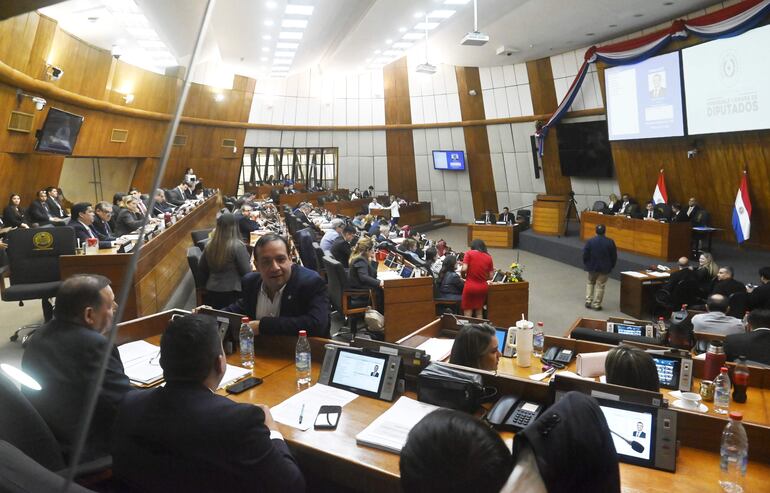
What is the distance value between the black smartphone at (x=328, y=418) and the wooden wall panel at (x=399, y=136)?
1690cm

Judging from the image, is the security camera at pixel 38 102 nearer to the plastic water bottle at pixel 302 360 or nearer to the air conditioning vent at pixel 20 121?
the air conditioning vent at pixel 20 121

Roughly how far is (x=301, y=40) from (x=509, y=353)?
33.4 feet

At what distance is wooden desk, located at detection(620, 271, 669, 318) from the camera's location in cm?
729

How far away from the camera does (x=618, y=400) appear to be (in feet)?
6.81

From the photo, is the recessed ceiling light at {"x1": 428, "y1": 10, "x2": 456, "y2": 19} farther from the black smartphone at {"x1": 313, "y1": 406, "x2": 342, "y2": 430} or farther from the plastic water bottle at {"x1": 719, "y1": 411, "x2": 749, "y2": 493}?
the plastic water bottle at {"x1": 719, "y1": 411, "x2": 749, "y2": 493}

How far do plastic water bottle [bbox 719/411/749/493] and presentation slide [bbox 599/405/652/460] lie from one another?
265 mm

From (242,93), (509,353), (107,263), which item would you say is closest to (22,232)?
(107,263)

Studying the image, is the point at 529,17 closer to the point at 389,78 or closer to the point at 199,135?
the point at 389,78

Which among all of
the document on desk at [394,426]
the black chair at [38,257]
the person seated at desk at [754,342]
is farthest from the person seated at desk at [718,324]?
the black chair at [38,257]

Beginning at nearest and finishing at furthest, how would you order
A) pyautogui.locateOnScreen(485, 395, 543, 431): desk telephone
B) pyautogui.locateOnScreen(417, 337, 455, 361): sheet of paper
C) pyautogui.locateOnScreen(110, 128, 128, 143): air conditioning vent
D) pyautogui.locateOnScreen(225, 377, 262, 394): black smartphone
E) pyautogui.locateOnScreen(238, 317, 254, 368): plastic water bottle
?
pyautogui.locateOnScreen(485, 395, 543, 431): desk telephone → pyautogui.locateOnScreen(225, 377, 262, 394): black smartphone → pyautogui.locateOnScreen(238, 317, 254, 368): plastic water bottle → pyautogui.locateOnScreen(417, 337, 455, 361): sheet of paper → pyautogui.locateOnScreen(110, 128, 128, 143): air conditioning vent

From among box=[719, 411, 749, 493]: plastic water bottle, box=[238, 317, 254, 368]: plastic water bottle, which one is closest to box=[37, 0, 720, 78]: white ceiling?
box=[238, 317, 254, 368]: plastic water bottle

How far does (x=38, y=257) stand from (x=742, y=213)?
10.6 metres

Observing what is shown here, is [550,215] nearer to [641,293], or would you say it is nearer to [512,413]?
[641,293]

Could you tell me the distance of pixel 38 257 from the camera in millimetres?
4891
